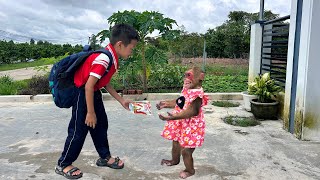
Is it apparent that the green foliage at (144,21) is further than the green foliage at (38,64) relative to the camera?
No

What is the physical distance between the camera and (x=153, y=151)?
3758 mm

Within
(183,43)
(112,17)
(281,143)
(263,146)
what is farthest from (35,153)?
(183,43)

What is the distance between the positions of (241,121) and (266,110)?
53cm

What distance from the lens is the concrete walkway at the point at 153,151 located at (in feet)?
10.3

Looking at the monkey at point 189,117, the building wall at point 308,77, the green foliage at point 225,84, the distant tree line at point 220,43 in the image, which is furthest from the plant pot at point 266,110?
the distant tree line at point 220,43

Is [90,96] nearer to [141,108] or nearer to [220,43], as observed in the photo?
[141,108]

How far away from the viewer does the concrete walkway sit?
313cm

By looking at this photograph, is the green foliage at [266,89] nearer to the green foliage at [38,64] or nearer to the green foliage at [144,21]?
the green foliage at [144,21]

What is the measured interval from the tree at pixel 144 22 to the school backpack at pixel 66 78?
4021mm

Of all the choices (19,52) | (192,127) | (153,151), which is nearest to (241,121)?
(153,151)

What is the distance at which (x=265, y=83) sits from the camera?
539 centimetres

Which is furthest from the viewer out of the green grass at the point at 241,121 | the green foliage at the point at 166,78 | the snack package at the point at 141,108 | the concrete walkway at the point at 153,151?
the green foliage at the point at 166,78

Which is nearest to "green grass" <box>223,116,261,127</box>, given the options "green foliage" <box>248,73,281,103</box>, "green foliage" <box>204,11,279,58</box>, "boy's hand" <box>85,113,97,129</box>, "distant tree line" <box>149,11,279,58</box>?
"green foliage" <box>248,73,281,103</box>

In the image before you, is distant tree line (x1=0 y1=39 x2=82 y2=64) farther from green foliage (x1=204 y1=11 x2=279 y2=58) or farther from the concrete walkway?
the concrete walkway
